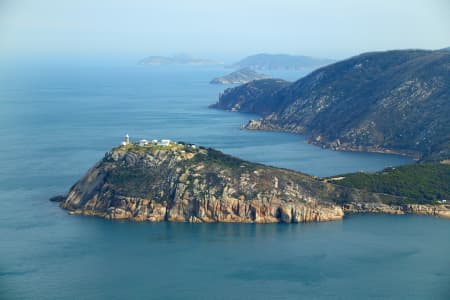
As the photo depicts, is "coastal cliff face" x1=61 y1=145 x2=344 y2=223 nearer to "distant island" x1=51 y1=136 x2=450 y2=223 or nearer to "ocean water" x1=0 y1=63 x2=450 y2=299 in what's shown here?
"distant island" x1=51 y1=136 x2=450 y2=223

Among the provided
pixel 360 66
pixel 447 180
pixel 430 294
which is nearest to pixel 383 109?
pixel 360 66

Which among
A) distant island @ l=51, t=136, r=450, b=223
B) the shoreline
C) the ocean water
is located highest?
distant island @ l=51, t=136, r=450, b=223

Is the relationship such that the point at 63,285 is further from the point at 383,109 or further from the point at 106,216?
the point at 383,109

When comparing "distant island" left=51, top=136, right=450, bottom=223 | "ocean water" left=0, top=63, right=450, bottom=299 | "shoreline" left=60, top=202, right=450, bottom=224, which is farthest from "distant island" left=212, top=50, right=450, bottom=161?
"distant island" left=51, top=136, right=450, bottom=223

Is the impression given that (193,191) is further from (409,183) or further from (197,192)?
(409,183)

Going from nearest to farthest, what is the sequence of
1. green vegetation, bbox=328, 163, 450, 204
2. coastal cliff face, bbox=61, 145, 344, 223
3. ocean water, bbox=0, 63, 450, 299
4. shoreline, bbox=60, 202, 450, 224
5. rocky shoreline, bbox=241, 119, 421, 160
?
ocean water, bbox=0, 63, 450, 299 < shoreline, bbox=60, 202, 450, 224 < coastal cliff face, bbox=61, 145, 344, 223 < green vegetation, bbox=328, 163, 450, 204 < rocky shoreline, bbox=241, 119, 421, 160

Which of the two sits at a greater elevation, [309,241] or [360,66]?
[360,66]

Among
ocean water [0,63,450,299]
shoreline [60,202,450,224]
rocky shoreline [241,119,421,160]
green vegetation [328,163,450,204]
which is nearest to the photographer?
ocean water [0,63,450,299]
